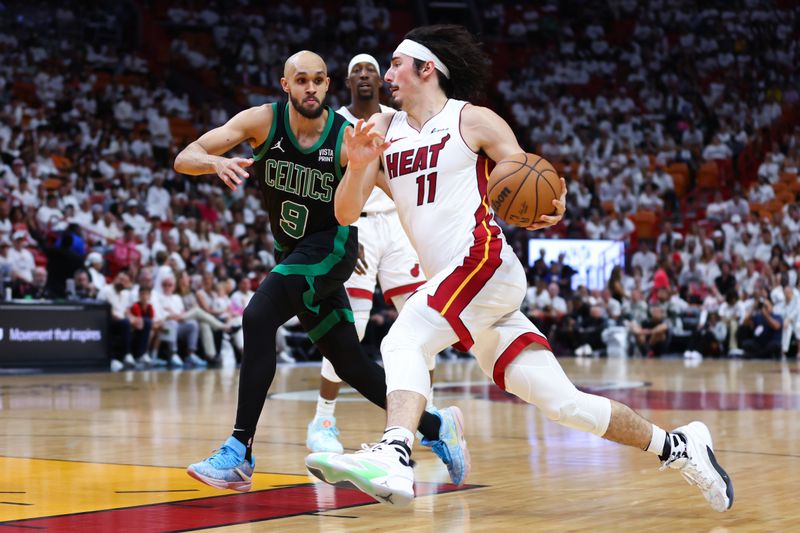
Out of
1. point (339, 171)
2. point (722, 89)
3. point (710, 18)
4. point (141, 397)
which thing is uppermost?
point (710, 18)

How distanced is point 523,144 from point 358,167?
922 inches

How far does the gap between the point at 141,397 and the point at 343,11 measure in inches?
857

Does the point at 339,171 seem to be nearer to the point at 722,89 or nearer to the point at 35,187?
the point at 35,187

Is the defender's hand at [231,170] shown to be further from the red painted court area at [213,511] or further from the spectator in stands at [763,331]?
the spectator in stands at [763,331]

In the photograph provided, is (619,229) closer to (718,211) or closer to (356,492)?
(718,211)

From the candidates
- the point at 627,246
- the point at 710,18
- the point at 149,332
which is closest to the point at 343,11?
the point at 710,18

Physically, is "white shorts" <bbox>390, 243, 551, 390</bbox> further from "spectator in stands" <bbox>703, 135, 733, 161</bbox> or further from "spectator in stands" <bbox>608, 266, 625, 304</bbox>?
"spectator in stands" <bbox>703, 135, 733, 161</bbox>

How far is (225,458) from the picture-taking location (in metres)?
5.09

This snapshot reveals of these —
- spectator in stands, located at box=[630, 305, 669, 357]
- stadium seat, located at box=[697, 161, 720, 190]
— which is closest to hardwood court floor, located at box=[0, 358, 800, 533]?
spectator in stands, located at box=[630, 305, 669, 357]

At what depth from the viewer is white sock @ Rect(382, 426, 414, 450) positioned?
14.3 feet

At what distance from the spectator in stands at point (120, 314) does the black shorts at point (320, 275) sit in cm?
1002

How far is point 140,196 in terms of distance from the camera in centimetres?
1980

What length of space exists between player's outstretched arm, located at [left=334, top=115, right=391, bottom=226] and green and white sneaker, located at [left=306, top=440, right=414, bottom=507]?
4.02 ft

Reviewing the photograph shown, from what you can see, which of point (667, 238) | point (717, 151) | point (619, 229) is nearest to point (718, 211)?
point (667, 238)
